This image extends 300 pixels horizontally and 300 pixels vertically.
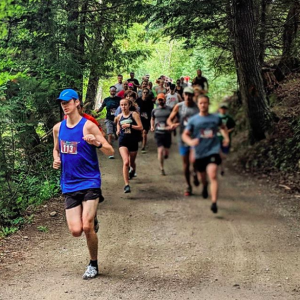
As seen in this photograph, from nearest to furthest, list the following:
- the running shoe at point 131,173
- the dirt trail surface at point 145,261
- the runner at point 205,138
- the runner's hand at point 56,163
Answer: the runner at point 205,138 < the running shoe at point 131,173 < the runner's hand at point 56,163 < the dirt trail surface at point 145,261

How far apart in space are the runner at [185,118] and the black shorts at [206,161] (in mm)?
33

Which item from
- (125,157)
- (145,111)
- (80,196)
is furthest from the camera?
(80,196)

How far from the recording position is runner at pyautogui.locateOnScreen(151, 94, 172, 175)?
187cm

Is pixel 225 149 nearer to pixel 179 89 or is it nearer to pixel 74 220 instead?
pixel 179 89

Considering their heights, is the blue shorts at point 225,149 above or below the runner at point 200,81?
below

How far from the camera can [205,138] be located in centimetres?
167

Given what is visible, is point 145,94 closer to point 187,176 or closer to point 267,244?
point 187,176

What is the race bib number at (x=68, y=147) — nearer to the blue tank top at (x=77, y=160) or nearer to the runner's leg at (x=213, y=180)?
the blue tank top at (x=77, y=160)

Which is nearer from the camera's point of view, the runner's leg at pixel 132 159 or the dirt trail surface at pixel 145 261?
the runner's leg at pixel 132 159

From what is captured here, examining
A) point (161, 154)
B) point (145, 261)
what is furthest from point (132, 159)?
point (145, 261)

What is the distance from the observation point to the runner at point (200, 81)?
1835mm

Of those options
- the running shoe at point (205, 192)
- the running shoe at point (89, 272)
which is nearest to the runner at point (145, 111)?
the running shoe at point (205, 192)

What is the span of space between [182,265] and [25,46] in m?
5.07

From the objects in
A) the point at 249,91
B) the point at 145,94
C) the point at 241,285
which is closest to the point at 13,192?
the point at 241,285
